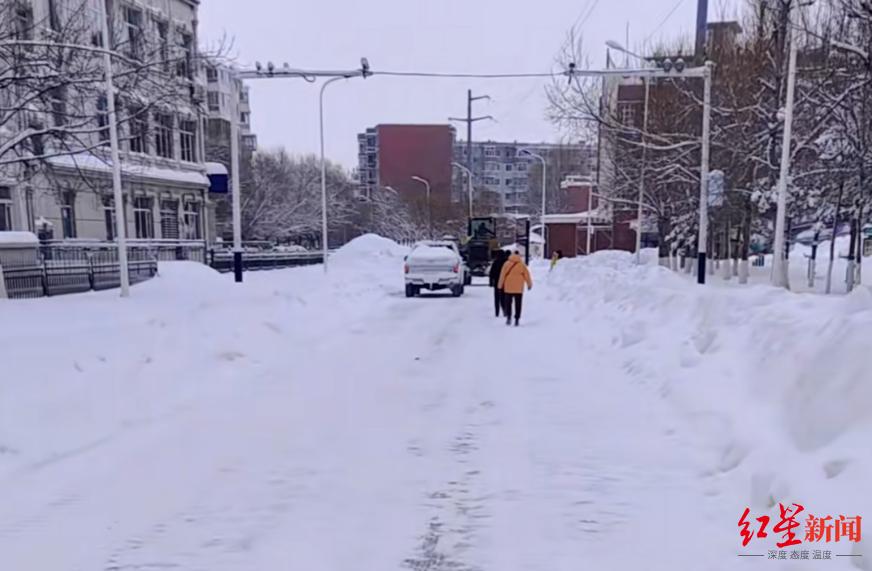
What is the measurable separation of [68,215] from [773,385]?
2899 centimetres

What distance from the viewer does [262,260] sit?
33438 mm

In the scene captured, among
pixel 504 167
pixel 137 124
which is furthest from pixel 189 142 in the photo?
pixel 504 167

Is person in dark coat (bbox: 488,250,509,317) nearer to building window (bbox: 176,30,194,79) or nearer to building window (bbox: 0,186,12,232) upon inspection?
building window (bbox: 176,30,194,79)

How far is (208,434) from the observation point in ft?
18.9

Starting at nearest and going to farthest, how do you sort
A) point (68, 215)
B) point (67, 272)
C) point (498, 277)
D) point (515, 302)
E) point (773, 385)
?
point (773, 385) < point (515, 302) < point (498, 277) < point (67, 272) < point (68, 215)

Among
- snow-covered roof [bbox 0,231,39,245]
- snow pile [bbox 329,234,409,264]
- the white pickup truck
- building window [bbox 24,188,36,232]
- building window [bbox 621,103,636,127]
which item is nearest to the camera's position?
snow-covered roof [bbox 0,231,39,245]

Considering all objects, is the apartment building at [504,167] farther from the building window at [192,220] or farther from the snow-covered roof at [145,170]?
the snow-covered roof at [145,170]

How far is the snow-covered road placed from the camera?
12.0 ft

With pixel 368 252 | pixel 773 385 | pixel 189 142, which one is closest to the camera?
pixel 773 385

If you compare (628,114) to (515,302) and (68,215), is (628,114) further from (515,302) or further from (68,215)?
(68,215)

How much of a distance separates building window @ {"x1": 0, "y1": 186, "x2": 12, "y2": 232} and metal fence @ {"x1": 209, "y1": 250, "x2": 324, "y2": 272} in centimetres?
834

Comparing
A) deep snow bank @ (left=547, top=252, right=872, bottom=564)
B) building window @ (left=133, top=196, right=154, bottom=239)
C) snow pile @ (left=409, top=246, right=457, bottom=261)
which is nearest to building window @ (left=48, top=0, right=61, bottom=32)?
snow pile @ (left=409, top=246, right=457, bottom=261)

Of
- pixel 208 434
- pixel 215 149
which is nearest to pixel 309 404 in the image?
pixel 208 434

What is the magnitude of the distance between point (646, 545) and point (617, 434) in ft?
6.98
